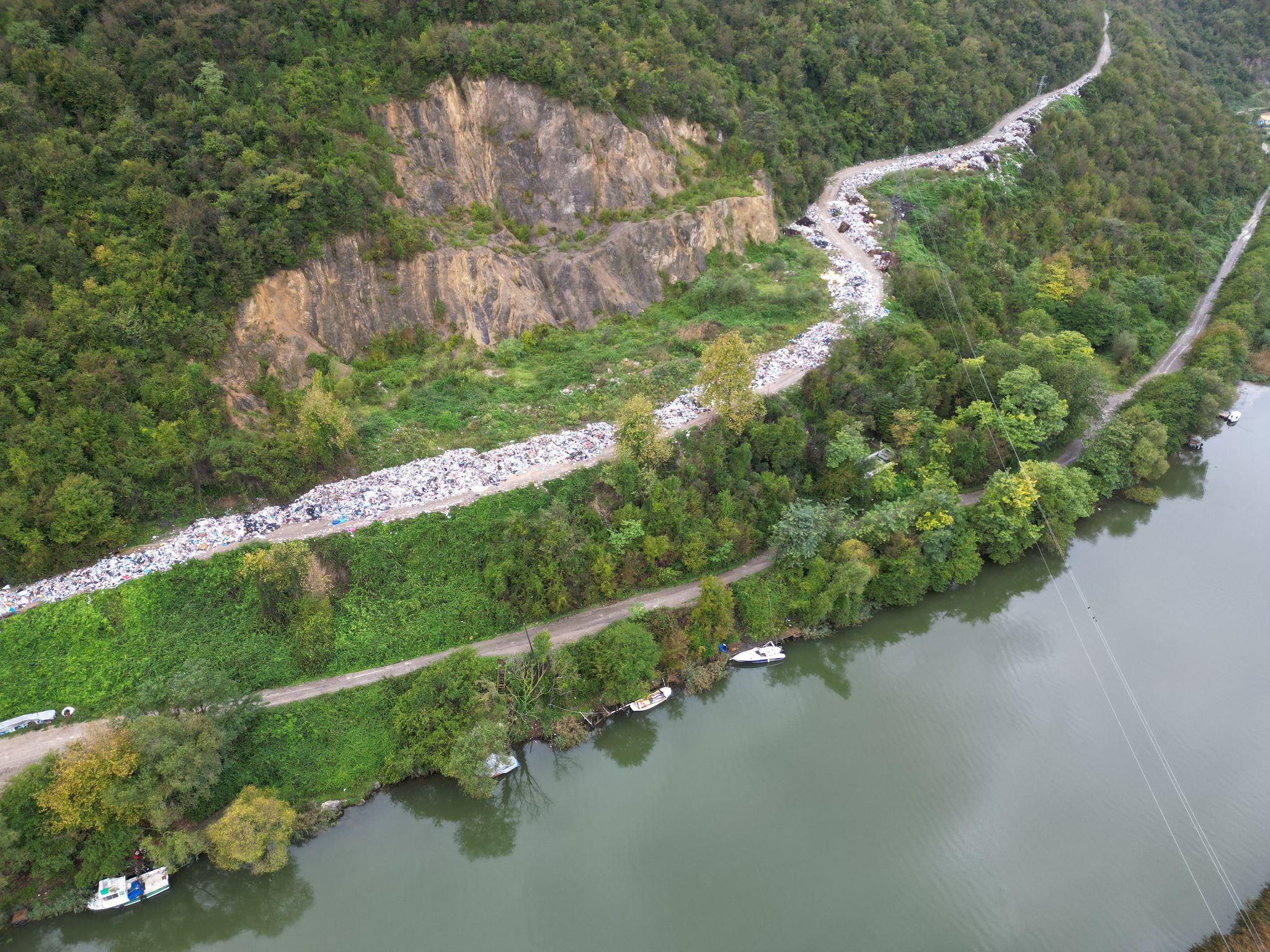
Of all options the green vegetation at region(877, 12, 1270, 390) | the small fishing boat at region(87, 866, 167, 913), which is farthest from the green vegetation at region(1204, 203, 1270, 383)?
the small fishing boat at region(87, 866, 167, 913)

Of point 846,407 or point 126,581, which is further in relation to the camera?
point 846,407

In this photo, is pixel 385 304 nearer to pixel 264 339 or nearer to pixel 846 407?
pixel 264 339

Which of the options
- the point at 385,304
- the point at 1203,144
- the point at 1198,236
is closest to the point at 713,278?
the point at 385,304

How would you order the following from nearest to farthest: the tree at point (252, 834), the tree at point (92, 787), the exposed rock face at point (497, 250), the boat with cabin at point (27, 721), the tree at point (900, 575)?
the tree at point (92, 787), the tree at point (252, 834), the boat with cabin at point (27, 721), the tree at point (900, 575), the exposed rock face at point (497, 250)

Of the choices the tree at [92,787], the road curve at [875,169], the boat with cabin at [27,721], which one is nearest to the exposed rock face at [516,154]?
the road curve at [875,169]

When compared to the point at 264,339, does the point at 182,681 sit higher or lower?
lower

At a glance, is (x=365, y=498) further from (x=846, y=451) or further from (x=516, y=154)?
(x=516, y=154)

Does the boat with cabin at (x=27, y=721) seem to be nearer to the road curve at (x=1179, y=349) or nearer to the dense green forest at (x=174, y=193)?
the dense green forest at (x=174, y=193)
